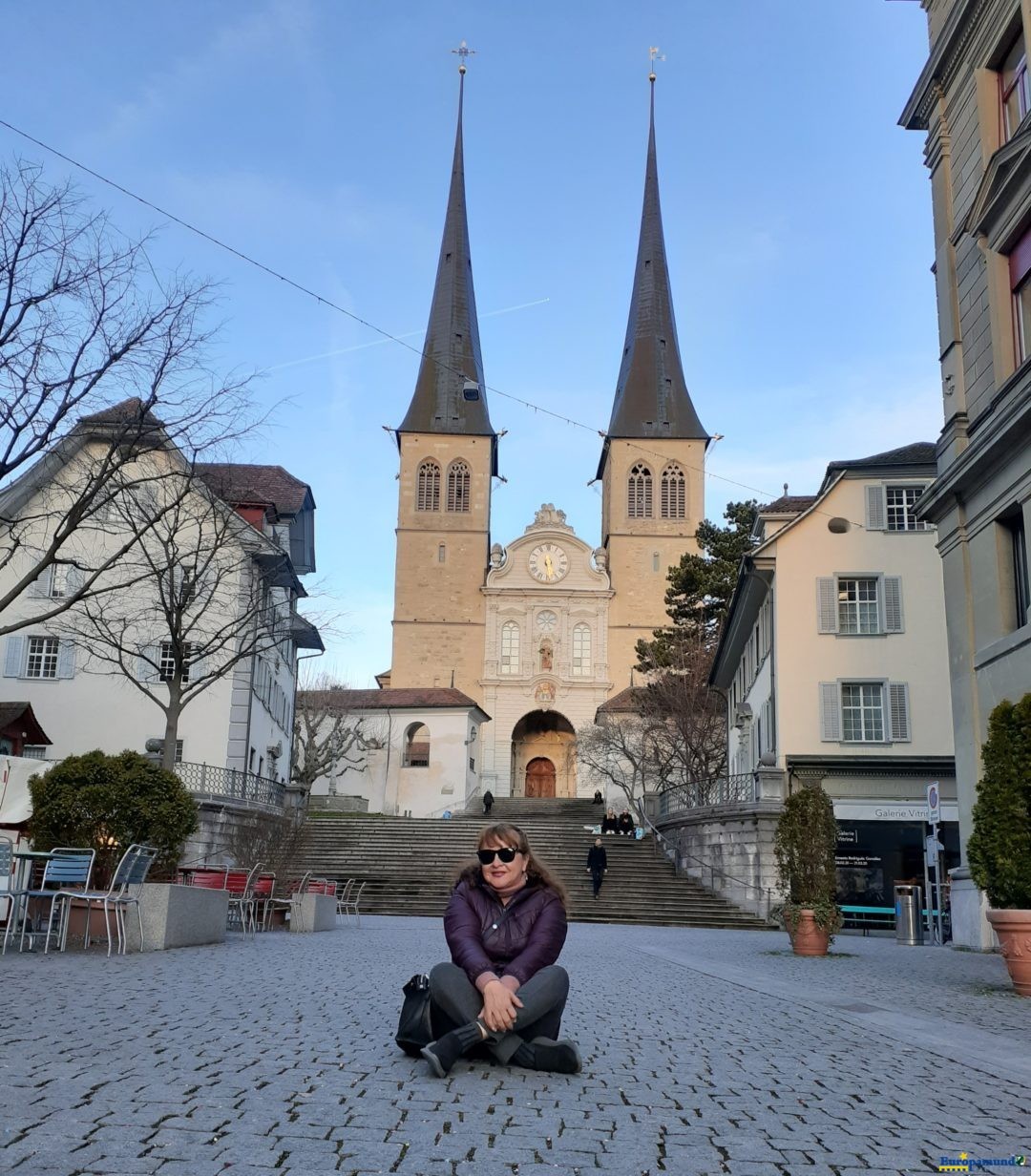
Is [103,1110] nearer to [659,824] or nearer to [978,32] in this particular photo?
[978,32]

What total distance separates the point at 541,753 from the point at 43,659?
1768 inches

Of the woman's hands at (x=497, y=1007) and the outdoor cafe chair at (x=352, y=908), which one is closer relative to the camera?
the woman's hands at (x=497, y=1007)

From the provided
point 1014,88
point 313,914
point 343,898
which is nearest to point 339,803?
point 343,898

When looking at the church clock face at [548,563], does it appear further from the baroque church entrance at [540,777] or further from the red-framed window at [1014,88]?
the red-framed window at [1014,88]

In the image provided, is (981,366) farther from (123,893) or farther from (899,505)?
(899,505)

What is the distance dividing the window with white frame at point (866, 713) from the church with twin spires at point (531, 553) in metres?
38.1

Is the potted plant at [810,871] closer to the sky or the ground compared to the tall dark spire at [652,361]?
closer to the ground

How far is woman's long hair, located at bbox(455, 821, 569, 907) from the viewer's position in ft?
21.7

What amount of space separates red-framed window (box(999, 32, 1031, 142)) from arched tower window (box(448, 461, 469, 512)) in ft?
217

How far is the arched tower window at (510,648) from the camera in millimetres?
78375

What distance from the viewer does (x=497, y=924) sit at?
256 inches

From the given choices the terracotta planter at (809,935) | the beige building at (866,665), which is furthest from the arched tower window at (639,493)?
the terracotta planter at (809,935)

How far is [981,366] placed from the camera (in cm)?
1944

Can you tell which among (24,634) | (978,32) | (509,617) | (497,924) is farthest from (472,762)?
(497,924)
